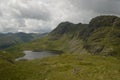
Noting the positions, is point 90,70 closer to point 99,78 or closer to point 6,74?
point 99,78

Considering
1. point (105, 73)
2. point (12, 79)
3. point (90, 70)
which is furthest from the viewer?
point (90, 70)

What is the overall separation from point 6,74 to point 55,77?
2210 centimetres

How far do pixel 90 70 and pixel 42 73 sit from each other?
954 inches

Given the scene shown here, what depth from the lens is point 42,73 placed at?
9781cm

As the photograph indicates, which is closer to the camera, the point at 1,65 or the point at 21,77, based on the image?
the point at 21,77

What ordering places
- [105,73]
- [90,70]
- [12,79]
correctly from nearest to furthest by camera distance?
[12,79] < [105,73] < [90,70]

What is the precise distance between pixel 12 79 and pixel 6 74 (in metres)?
6.81

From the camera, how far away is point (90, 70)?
103 m

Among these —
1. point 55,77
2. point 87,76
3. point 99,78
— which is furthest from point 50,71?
point 99,78

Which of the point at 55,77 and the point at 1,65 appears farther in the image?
the point at 1,65

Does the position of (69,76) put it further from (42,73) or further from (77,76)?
(42,73)

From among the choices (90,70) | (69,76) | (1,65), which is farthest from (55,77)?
(1,65)

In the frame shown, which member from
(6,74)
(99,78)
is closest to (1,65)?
(6,74)

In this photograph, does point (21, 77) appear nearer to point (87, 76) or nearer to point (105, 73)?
point (87, 76)
